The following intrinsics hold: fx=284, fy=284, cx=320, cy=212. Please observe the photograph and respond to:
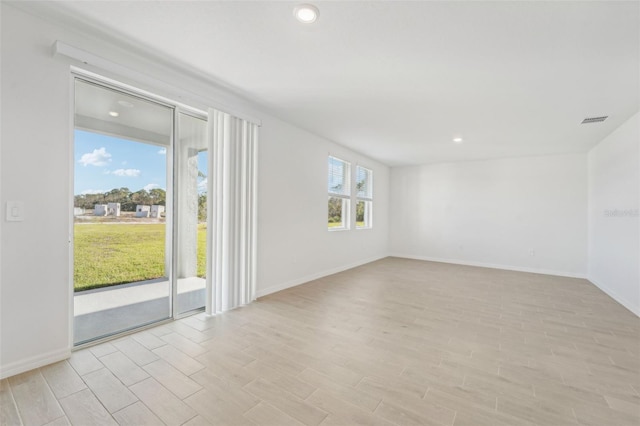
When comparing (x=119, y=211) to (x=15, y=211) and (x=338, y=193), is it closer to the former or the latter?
(x=15, y=211)

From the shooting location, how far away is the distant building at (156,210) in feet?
10.1

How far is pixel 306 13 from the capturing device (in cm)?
195

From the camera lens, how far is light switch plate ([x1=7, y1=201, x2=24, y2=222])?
200 centimetres

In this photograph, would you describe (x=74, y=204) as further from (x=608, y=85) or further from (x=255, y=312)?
(x=608, y=85)

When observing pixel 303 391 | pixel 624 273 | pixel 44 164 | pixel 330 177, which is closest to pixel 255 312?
pixel 303 391

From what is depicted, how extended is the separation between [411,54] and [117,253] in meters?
3.40

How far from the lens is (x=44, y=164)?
2.16 meters

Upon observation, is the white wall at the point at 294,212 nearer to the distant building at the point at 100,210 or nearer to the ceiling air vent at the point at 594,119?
the distant building at the point at 100,210

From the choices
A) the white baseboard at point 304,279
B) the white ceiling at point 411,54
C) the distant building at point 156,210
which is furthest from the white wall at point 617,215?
the distant building at point 156,210

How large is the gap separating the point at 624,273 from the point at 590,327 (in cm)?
158

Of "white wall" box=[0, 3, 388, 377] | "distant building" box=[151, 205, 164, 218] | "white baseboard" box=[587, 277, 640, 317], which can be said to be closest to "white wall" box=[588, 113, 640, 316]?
"white baseboard" box=[587, 277, 640, 317]

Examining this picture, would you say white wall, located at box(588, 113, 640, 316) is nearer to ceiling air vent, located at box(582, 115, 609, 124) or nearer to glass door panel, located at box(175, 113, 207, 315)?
ceiling air vent, located at box(582, 115, 609, 124)

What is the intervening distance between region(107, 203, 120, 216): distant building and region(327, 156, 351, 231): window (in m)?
3.49

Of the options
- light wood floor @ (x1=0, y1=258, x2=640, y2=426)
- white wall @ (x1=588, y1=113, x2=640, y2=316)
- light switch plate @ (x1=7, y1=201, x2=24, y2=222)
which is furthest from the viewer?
white wall @ (x1=588, y1=113, x2=640, y2=316)
